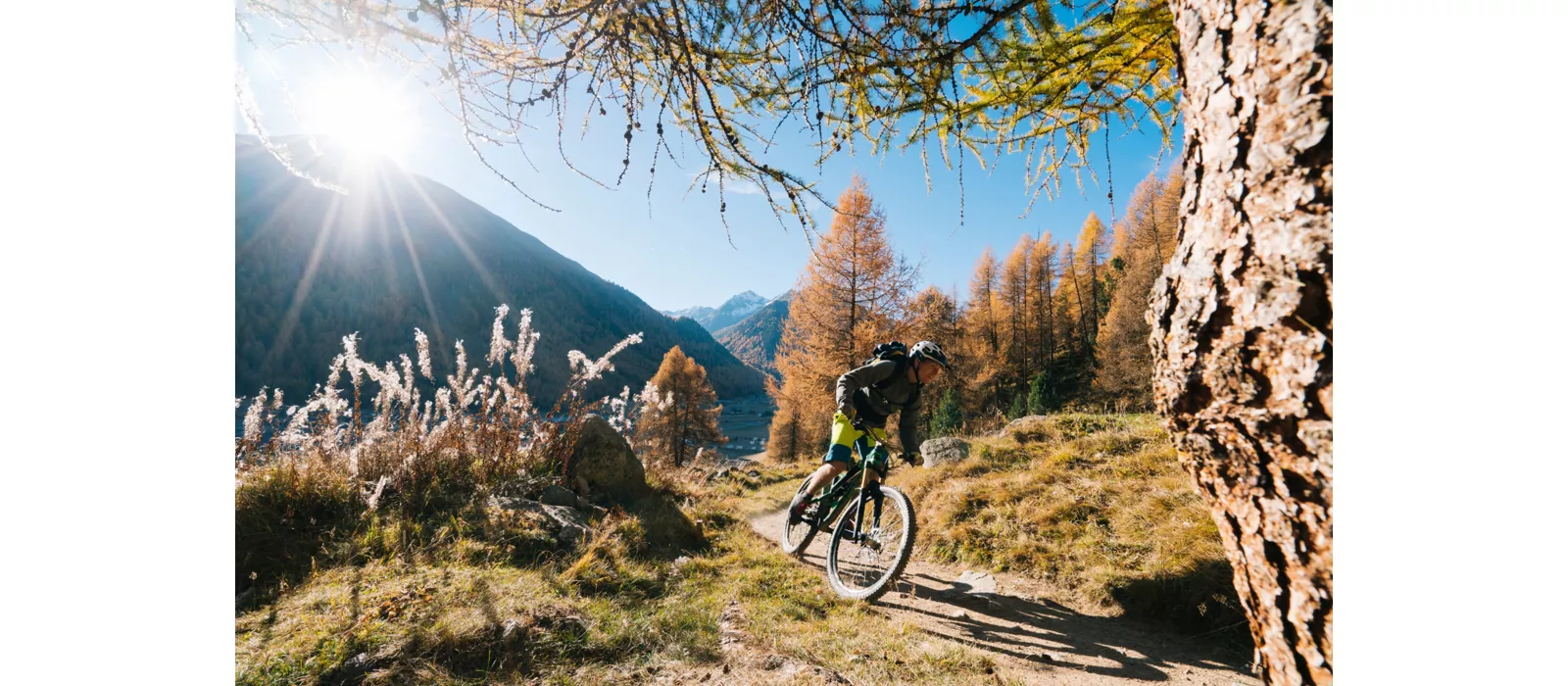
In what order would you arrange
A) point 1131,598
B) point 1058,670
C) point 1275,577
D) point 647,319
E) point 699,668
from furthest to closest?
point 647,319 → point 1131,598 → point 1058,670 → point 699,668 → point 1275,577

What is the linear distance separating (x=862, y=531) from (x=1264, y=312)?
12.1ft

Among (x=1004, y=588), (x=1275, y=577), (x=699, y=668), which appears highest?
(x=1275, y=577)

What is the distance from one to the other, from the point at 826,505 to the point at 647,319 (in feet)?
428

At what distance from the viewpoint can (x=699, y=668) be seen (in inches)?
89.0

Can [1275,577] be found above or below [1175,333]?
below

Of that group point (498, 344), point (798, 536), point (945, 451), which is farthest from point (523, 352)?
point (945, 451)

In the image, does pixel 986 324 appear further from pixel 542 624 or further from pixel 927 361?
pixel 542 624

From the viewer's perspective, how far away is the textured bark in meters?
0.73

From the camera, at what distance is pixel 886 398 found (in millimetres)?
4438

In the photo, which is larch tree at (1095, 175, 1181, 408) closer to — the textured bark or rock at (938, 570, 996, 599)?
rock at (938, 570, 996, 599)

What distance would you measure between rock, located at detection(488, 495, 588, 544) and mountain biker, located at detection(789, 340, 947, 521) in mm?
2010
